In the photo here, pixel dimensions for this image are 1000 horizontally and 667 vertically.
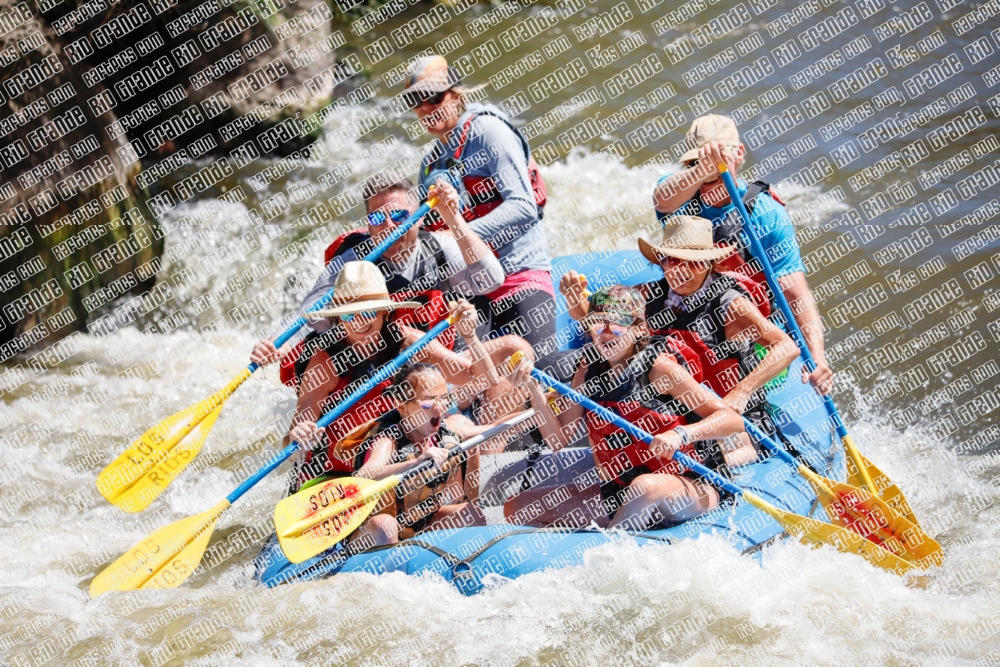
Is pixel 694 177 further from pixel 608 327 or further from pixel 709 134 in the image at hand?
pixel 608 327

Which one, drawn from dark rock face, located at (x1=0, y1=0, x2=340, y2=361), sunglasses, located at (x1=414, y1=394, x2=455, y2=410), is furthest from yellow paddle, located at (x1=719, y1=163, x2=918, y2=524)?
dark rock face, located at (x1=0, y1=0, x2=340, y2=361)

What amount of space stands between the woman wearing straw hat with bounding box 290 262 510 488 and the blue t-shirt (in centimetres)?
111

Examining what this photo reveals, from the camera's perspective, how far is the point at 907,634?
12.8 ft

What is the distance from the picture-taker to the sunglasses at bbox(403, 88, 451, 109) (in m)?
4.41

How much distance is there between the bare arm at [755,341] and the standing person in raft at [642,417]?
0.71 ft

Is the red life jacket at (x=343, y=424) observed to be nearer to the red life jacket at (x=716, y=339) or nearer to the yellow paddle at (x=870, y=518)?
the red life jacket at (x=716, y=339)

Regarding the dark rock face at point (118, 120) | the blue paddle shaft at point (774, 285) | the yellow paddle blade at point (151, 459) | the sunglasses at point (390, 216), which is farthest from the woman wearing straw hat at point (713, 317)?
the dark rock face at point (118, 120)

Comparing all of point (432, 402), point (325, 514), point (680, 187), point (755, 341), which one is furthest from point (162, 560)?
point (680, 187)

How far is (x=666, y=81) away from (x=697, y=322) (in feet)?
17.0

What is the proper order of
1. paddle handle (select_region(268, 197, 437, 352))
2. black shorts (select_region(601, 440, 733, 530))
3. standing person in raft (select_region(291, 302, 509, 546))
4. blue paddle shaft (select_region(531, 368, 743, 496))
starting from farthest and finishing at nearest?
paddle handle (select_region(268, 197, 437, 352)), standing person in raft (select_region(291, 302, 509, 546)), black shorts (select_region(601, 440, 733, 530)), blue paddle shaft (select_region(531, 368, 743, 496))

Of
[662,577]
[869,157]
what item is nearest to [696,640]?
[662,577]

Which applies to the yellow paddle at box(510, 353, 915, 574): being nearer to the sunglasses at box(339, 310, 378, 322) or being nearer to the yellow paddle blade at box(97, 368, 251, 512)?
the sunglasses at box(339, 310, 378, 322)

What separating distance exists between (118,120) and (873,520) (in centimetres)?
575

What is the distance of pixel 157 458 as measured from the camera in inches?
180
